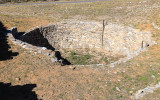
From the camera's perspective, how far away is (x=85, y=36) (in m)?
17.4

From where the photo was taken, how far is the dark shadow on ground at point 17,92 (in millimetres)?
7383

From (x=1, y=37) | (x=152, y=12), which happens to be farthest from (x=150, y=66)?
(x=152, y=12)

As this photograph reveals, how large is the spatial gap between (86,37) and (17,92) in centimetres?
1069

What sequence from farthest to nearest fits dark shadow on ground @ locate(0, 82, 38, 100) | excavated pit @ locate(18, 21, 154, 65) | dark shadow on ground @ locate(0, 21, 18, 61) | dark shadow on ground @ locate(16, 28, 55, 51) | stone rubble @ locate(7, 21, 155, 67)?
excavated pit @ locate(18, 21, 154, 65) → stone rubble @ locate(7, 21, 155, 67) → dark shadow on ground @ locate(16, 28, 55, 51) → dark shadow on ground @ locate(0, 21, 18, 61) → dark shadow on ground @ locate(0, 82, 38, 100)

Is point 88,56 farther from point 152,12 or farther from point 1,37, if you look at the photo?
point 152,12

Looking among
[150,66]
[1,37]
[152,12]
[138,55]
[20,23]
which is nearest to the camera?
[150,66]

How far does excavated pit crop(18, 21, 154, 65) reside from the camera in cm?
1570

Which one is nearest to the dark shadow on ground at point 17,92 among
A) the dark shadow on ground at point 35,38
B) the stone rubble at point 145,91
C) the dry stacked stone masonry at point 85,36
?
the stone rubble at point 145,91

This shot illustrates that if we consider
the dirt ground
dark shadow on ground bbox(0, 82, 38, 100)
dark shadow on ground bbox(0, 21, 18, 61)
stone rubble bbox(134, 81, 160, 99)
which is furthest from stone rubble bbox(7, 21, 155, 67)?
dark shadow on ground bbox(0, 82, 38, 100)

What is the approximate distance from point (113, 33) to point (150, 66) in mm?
7077

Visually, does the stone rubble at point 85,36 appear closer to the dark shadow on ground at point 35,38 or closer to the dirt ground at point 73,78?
the dark shadow on ground at point 35,38

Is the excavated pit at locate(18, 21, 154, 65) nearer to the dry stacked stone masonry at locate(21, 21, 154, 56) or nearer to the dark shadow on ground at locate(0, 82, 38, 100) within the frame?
the dry stacked stone masonry at locate(21, 21, 154, 56)

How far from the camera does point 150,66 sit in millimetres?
10031

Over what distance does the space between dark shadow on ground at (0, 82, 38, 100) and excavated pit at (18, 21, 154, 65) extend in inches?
→ 308
